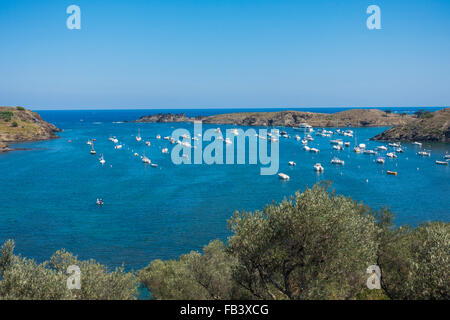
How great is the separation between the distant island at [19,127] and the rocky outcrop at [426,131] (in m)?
156

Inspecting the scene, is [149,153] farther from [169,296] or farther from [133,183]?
[169,296]

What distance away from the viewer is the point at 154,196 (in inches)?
2704

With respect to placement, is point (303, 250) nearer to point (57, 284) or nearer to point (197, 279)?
point (197, 279)

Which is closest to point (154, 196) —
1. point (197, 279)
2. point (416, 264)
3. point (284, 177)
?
point (284, 177)

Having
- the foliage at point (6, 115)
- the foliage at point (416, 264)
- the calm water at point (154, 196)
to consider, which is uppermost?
the foliage at point (6, 115)

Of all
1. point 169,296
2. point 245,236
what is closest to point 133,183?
point 169,296

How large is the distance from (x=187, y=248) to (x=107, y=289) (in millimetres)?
23389

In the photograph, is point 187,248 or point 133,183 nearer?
point 187,248

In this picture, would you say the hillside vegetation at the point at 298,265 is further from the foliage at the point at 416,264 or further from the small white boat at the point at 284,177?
the small white boat at the point at 284,177

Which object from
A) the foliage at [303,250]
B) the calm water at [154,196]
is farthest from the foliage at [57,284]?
the calm water at [154,196]

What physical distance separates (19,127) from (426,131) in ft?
593

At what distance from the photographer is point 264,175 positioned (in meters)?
88.6

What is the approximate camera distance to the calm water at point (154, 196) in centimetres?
4647

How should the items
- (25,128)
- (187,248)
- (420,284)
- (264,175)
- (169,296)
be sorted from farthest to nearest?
1. (25,128)
2. (264,175)
3. (187,248)
4. (169,296)
5. (420,284)
